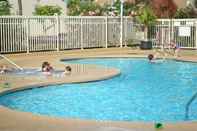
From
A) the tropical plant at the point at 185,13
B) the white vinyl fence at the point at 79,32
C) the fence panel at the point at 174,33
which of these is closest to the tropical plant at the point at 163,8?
the tropical plant at the point at 185,13

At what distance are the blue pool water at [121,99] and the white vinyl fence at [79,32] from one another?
7414 millimetres

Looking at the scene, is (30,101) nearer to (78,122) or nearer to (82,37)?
(78,122)

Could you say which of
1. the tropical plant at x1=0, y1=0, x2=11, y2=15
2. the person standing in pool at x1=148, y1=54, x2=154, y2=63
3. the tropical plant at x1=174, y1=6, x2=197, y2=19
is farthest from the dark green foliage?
the person standing in pool at x1=148, y1=54, x2=154, y2=63

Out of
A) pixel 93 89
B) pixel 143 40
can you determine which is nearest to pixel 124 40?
pixel 143 40

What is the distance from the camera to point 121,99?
40.3ft

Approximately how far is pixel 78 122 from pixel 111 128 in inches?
25.8

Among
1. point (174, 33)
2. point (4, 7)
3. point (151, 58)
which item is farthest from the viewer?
point (4, 7)

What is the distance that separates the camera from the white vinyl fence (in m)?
22.6

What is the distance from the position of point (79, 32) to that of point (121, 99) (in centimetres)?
1342

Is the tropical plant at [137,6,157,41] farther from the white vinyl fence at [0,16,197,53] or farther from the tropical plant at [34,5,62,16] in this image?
the tropical plant at [34,5,62,16]

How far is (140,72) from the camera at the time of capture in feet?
58.2

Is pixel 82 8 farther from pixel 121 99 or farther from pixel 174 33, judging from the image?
pixel 121 99

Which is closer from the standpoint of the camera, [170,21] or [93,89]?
[93,89]

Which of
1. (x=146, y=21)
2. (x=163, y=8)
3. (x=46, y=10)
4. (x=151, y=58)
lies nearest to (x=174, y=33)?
(x=146, y=21)
